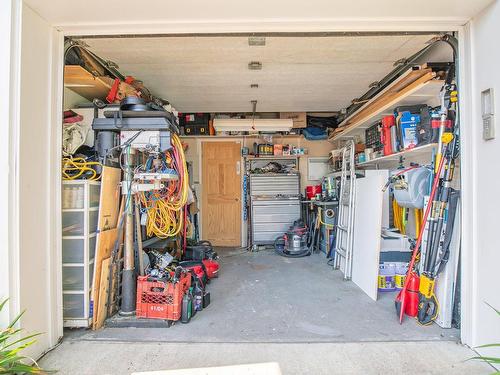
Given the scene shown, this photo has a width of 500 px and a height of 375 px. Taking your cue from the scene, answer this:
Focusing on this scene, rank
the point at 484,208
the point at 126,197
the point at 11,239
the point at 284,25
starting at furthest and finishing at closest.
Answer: the point at 126,197 → the point at 284,25 → the point at 484,208 → the point at 11,239

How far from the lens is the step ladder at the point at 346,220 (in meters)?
3.72

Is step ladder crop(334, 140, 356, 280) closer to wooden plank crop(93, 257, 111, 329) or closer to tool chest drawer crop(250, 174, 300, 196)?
tool chest drawer crop(250, 174, 300, 196)

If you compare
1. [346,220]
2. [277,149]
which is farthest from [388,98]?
[277,149]

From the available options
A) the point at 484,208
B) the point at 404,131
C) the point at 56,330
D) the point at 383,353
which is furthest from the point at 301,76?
the point at 56,330

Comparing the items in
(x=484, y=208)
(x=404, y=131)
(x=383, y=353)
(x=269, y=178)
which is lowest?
(x=383, y=353)

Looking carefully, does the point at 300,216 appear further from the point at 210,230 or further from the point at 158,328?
the point at 158,328

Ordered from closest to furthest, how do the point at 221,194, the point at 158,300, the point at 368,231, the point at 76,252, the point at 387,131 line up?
the point at 76,252 < the point at 158,300 < the point at 368,231 < the point at 387,131 < the point at 221,194

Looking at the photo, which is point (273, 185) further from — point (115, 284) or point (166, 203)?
point (115, 284)

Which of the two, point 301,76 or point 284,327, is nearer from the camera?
point 284,327

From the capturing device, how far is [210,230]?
5.96m

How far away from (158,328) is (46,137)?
171 centimetres

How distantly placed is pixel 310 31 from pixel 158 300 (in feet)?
8.06

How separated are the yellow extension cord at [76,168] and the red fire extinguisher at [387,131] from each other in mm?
3109

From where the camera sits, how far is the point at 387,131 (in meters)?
3.55
